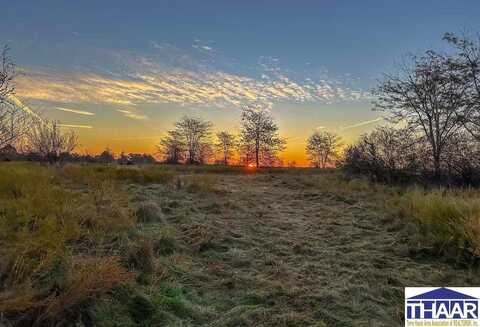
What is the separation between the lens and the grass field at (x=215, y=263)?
2668 mm

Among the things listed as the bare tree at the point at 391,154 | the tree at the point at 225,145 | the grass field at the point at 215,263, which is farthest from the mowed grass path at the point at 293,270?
the tree at the point at 225,145

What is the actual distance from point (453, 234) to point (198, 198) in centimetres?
702

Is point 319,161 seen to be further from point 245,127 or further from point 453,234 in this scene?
point 453,234

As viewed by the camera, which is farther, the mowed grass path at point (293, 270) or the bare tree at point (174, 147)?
the bare tree at point (174, 147)

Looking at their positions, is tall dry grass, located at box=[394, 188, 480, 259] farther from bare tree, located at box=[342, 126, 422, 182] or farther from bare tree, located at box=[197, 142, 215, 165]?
bare tree, located at box=[197, 142, 215, 165]

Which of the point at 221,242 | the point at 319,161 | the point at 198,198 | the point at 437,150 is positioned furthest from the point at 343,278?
the point at 319,161

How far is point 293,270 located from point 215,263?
1053 mm

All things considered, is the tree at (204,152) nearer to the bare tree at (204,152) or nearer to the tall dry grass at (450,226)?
the bare tree at (204,152)

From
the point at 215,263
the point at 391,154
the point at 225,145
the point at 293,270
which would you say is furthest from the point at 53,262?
the point at 225,145

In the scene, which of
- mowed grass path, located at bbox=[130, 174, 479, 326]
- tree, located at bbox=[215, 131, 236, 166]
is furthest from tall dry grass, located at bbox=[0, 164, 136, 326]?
tree, located at bbox=[215, 131, 236, 166]

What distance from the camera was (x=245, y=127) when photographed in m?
43.2

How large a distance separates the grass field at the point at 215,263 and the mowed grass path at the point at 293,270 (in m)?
0.02

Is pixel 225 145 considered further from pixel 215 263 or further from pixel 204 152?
pixel 215 263

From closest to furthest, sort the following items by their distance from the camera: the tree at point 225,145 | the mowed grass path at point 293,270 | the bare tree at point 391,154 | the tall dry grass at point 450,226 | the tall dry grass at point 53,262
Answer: the tall dry grass at point 53,262 < the mowed grass path at point 293,270 < the tall dry grass at point 450,226 < the bare tree at point 391,154 < the tree at point 225,145
